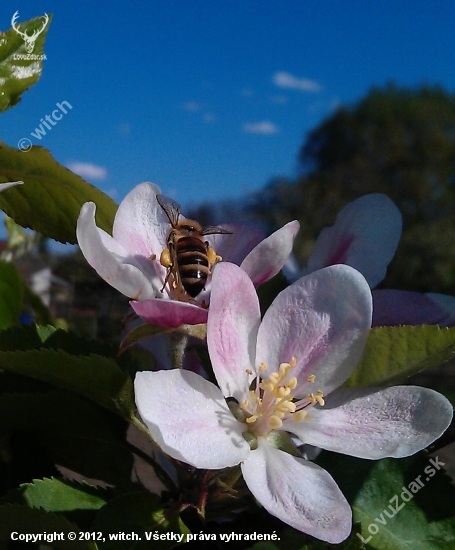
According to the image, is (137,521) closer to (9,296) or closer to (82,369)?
(82,369)

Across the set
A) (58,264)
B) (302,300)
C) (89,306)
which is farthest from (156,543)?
(58,264)

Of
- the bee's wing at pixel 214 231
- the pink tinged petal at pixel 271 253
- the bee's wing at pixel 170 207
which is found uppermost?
the bee's wing at pixel 170 207

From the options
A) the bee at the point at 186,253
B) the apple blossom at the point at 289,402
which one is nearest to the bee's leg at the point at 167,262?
the bee at the point at 186,253

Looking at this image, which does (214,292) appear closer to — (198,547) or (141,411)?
(141,411)

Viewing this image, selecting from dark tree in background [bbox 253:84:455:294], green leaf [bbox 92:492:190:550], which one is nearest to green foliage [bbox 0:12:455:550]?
green leaf [bbox 92:492:190:550]

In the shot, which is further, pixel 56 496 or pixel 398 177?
pixel 398 177

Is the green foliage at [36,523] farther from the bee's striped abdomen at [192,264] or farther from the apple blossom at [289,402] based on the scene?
the bee's striped abdomen at [192,264]

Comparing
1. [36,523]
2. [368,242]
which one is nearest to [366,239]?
[368,242]
